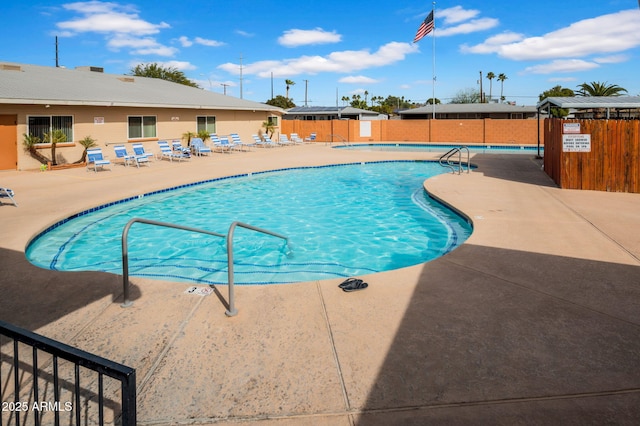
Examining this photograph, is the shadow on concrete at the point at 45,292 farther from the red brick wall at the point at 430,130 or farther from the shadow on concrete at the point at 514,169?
the red brick wall at the point at 430,130

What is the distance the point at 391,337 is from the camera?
369 cm

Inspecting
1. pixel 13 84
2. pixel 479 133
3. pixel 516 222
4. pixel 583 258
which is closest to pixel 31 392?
pixel 583 258

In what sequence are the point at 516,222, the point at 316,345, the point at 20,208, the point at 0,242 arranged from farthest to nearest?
1. the point at 20,208
2. the point at 516,222
3. the point at 0,242
4. the point at 316,345

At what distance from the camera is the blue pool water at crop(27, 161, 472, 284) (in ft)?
24.1

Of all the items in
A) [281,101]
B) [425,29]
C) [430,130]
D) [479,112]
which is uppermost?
[281,101]

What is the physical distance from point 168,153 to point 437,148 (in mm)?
17985

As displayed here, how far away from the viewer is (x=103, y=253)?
7.98 metres

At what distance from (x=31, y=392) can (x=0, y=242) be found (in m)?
5.01

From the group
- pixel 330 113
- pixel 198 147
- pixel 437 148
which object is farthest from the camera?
pixel 330 113

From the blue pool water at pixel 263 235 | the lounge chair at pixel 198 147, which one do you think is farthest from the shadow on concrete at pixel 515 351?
the lounge chair at pixel 198 147

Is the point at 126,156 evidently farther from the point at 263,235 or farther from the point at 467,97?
the point at 467,97

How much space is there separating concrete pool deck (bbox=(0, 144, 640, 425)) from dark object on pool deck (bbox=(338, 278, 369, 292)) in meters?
0.11

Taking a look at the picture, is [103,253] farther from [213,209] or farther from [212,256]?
[213,209]

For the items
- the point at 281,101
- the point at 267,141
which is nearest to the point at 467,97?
the point at 281,101
